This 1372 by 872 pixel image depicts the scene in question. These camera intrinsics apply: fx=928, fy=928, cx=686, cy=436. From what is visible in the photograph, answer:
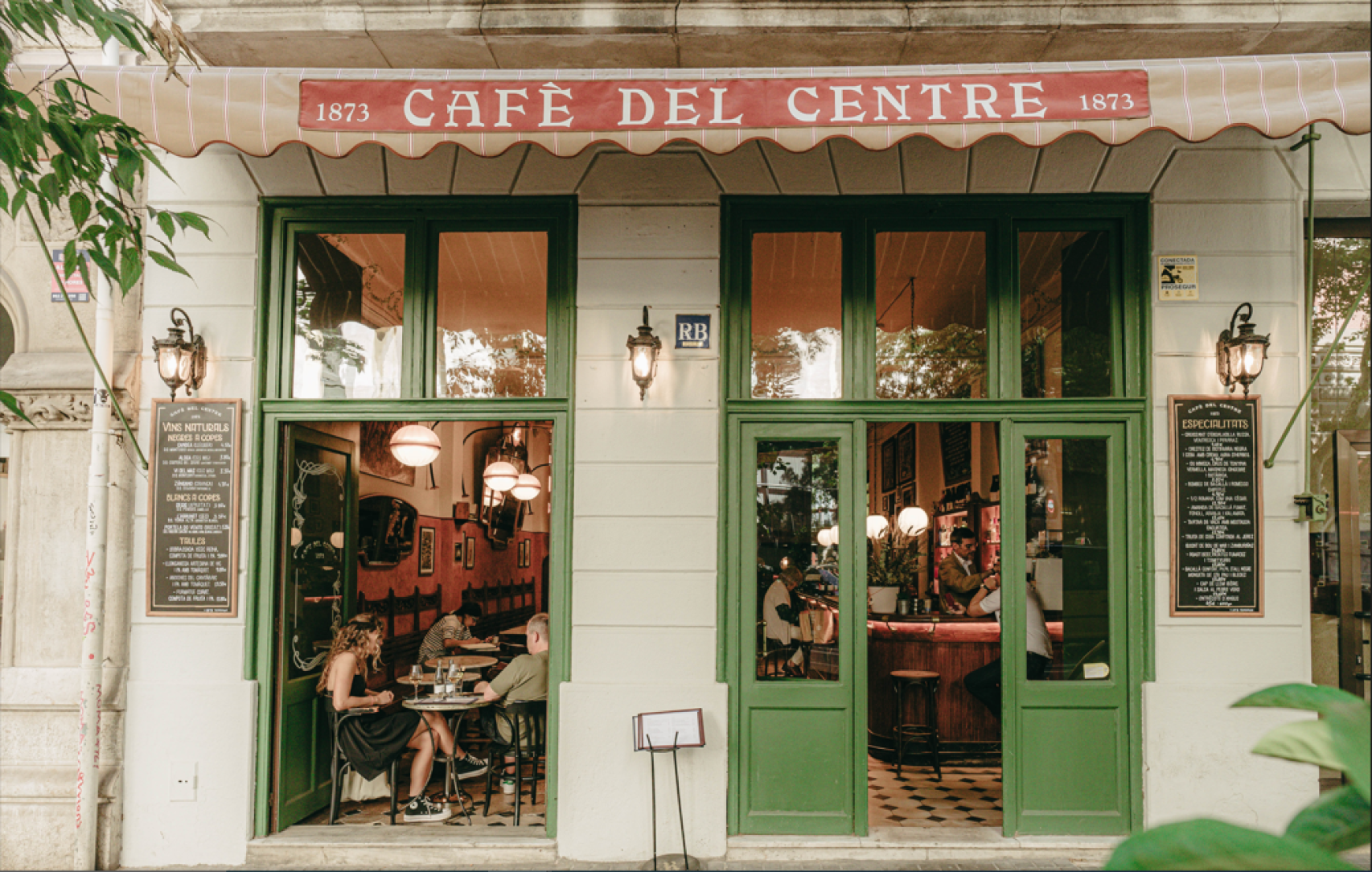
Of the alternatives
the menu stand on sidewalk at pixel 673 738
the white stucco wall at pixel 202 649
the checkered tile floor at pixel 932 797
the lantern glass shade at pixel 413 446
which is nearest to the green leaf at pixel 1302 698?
the menu stand on sidewalk at pixel 673 738

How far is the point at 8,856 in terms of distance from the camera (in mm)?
5551

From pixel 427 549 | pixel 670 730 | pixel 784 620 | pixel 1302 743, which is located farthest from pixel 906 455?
pixel 1302 743

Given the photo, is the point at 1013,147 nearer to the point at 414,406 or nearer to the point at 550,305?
the point at 550,305

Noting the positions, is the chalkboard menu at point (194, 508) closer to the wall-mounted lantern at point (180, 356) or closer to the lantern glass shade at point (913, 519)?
the wall-mounted lantern at point (180, 356)

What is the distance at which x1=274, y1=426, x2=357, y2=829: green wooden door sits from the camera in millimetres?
5898

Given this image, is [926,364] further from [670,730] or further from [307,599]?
[307,599]

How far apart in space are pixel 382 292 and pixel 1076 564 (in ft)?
15.7

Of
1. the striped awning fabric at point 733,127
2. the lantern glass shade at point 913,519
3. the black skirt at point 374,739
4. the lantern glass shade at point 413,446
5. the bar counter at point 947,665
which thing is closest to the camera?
the striped awning fabric at point 733,127

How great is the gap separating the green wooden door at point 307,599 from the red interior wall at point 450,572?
2.18m

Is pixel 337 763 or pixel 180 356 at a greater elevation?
pixel 180 356

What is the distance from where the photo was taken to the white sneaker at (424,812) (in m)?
6.15

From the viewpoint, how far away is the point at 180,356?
223 inches

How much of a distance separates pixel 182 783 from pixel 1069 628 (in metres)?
5.51

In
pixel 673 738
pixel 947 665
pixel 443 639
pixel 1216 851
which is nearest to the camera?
pixel 1216 851
